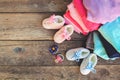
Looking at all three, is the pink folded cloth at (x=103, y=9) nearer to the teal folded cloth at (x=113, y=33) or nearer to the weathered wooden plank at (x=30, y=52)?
A: the teal folded cloth at (x=113, y=33)

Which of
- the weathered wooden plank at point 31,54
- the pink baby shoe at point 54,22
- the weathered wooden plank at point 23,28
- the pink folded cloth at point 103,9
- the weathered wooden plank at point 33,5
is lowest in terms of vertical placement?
the weathered wooden plank at point 31,54

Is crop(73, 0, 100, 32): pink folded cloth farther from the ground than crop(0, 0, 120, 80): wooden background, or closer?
farther from the ground

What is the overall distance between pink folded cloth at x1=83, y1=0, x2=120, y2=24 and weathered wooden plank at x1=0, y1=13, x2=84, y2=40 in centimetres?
17

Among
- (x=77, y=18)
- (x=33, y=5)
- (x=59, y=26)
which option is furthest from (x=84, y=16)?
(x=33, y=5)

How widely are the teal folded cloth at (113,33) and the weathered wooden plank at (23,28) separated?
0.48 ft

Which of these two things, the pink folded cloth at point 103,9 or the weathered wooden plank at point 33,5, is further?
the weathered wooden plank at point 33,5

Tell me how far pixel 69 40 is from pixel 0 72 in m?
0.41

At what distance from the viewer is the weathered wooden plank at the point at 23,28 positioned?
1.47 meters

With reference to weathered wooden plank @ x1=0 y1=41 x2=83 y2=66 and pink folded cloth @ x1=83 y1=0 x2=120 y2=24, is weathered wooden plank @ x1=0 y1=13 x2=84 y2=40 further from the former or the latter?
pink folded cloth @ x1=83 y1=0 x2=120 y2=24

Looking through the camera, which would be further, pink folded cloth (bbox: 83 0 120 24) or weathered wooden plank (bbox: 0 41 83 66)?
weathered wooden plank (bbox: 0 41 83 66)

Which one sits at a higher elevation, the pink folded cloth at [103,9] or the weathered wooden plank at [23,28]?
the pink folded cloth at [103,9]

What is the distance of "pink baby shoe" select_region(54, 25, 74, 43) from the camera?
1422 millimetres

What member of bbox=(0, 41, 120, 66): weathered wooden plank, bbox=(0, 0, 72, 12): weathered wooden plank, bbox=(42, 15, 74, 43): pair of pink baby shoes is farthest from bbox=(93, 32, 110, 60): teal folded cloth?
bbox=(0, 0, 72, 12): weathered wooden plank

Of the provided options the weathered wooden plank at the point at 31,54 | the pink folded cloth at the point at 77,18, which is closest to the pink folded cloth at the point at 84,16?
the pink folded cloth at the point at 77,18
